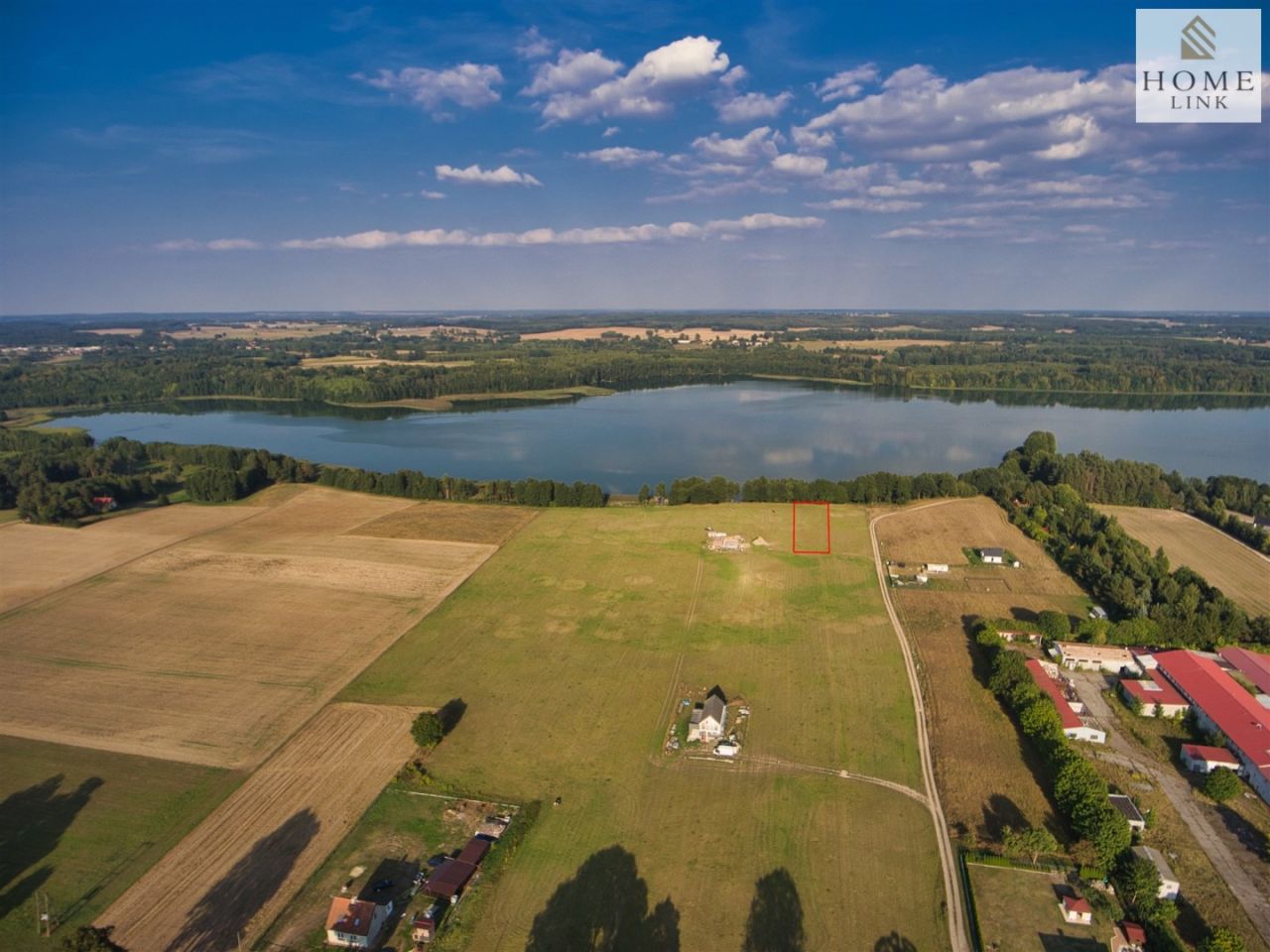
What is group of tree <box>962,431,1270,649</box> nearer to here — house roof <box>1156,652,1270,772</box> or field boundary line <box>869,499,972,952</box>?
house roof <box>1156,652,1270,772</box>

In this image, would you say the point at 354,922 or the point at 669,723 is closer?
the point at 354,922

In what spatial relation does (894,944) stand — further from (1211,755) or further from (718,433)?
(718,433)

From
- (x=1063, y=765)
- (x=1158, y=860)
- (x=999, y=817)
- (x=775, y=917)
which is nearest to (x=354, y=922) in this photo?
(x=775, y=917)

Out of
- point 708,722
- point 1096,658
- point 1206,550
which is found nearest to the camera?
point 708,722

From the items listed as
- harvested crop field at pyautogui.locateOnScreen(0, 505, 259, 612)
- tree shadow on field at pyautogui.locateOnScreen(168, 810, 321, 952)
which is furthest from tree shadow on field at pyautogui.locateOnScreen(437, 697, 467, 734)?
harvested crop field at pyautogui.locateOnScreen(0, 505, 259, 612)

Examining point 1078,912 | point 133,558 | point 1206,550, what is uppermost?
point 133,558

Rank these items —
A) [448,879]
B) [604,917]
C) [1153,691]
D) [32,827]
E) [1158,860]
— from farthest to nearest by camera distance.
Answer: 1. [1153,691]
2. [32,827]
3. [1158,860]
4. [448,879]
5. [604,917]

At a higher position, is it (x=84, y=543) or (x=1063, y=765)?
(x=84, y=543)

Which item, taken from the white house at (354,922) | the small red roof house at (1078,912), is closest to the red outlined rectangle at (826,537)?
the small red roof house at (1078,912)
